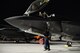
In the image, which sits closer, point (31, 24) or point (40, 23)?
point (40, 23)

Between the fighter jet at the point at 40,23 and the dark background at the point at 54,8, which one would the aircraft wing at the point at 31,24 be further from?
the dark background at the point at 54,8

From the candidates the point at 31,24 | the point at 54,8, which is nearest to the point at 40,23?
the point at 31,24

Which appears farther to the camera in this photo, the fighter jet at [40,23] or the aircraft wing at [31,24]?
the aircraft wing at [31,24]

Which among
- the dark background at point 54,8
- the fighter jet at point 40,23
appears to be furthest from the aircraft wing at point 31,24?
the dark background at point 54,8

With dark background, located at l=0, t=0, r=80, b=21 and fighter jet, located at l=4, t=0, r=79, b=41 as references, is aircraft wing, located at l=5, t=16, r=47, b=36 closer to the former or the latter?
fighter jet, located at l=4, t=0, r=79, b=41

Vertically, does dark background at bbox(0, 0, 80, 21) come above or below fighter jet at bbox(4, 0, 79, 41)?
above

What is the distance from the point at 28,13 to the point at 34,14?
1.50 feet

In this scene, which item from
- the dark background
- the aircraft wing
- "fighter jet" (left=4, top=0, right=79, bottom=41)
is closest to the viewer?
"fighter jet" (left=4, top=0, right=79, bottom=41)

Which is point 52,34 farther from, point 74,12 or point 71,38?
point 74,12

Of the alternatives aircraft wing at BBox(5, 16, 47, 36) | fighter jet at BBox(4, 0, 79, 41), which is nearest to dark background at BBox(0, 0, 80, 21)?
fighter jet at BBox(4, 0, 79, 41)

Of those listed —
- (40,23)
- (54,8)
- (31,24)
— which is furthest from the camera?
(54,8)

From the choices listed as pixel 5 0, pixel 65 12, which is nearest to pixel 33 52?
pixel 65 12

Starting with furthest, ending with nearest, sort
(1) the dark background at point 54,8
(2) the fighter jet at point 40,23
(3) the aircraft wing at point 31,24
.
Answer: (1) the dark background at point 54,8, (3) the aircraft wing at point 31,24, (2) the fighter jet at point 40,23

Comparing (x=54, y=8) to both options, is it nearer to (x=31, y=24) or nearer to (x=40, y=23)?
(x=31, y=24)
